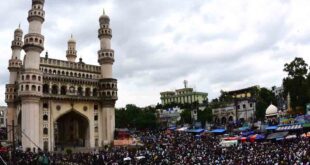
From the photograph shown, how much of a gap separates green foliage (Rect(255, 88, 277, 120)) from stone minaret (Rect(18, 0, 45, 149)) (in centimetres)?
4249

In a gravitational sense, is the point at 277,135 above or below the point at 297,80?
below

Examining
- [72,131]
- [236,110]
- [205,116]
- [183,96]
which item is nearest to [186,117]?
[205,116]

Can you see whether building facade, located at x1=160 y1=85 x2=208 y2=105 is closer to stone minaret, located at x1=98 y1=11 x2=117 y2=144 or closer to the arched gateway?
the arched gateway

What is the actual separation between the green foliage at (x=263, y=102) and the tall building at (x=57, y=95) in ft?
103

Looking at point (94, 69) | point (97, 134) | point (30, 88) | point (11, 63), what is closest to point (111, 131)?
point (97, 134)

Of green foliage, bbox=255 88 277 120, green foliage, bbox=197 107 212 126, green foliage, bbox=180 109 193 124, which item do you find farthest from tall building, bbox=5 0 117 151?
green foliage, bbox=180 109 193 124

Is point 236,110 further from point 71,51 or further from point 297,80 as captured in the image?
point 71,51

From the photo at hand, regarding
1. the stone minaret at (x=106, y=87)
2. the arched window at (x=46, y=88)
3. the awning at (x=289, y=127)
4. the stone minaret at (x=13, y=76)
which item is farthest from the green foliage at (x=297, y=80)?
the stone minaret at (x=13, y=76)

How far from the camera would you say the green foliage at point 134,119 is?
84.8 meters

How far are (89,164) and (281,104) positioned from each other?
156 ft

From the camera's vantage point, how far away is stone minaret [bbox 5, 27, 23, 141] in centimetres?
5866

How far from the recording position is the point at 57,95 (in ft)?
182

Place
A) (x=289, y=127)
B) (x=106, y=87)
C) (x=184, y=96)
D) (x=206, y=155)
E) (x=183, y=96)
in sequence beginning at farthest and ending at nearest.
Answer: (x=183, y=96) → (x=184, y=96) → (x=106, y=87) → (x=289, y=127) → (x=206, y=155)

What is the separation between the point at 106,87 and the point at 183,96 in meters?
88.0
